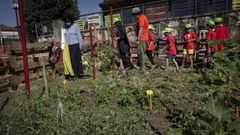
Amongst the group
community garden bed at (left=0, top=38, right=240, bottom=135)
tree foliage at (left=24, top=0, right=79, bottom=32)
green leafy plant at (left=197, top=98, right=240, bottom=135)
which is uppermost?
tree foliage at (left=24, top=0, right=79, bottom=32)

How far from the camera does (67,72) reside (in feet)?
25.9

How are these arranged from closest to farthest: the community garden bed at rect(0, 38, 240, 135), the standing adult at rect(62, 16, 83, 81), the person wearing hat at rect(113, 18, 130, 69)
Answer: the community garden bed at rect(0, 38, 240, 135) < the standing adult at rect(62, 16, 83, 81) < the person wearing hat at rect(113, 18, 130, 69)

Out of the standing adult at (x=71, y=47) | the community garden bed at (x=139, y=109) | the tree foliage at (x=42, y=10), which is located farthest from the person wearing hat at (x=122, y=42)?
the tree foliage at (x=42, y=10)

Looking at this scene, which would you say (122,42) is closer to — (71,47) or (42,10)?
(71,47)

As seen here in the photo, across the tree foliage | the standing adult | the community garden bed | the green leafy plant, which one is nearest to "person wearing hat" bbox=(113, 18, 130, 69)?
the standing adult

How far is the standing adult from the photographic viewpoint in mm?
7605

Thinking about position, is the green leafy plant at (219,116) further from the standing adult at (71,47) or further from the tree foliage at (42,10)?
the tree foliage at (42,10)

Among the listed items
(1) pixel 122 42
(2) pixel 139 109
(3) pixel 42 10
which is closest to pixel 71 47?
(1) pixel 122 42

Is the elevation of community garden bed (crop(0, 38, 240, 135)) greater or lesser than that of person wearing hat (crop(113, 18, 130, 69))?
lesser

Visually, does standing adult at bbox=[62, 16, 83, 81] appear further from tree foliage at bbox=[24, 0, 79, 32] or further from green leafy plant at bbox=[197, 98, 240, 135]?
tree foliage at bbox=[24, 0, 79, 32]

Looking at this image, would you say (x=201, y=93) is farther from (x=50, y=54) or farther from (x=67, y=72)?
(x=50, y=54)

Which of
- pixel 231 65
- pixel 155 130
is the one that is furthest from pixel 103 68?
pixel 231 65

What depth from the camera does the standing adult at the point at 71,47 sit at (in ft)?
25.0

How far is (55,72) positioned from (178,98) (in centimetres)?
557
